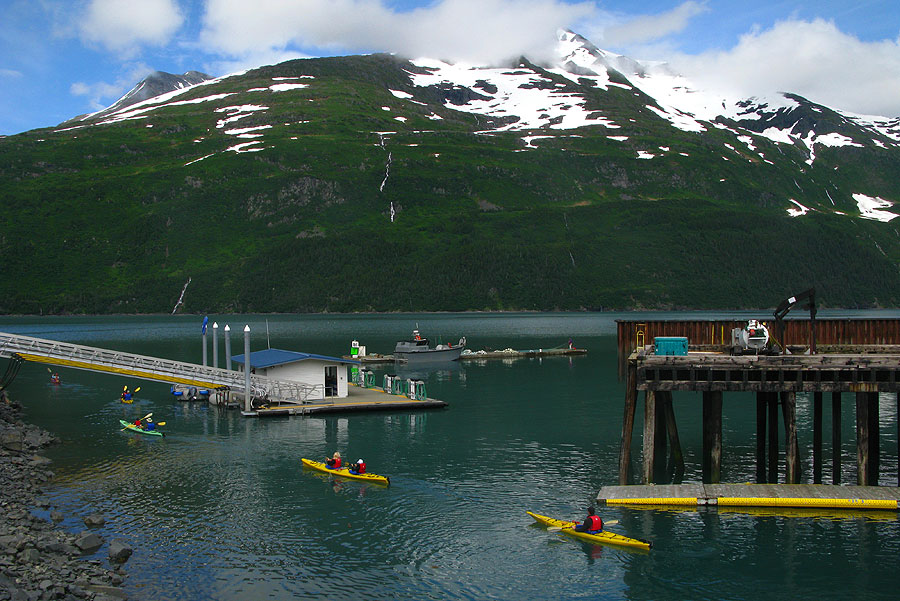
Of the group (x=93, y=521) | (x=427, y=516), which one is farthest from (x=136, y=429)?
(x=427, y=516)

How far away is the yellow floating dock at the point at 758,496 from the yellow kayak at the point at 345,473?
472 inches

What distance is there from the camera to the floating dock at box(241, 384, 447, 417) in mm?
63031

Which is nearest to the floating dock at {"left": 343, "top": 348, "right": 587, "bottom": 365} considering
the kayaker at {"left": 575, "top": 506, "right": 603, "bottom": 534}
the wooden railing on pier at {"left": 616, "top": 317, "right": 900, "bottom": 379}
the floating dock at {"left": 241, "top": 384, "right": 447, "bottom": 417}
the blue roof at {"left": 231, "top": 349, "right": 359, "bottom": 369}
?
the floating dock at {"left": 241, "top": 384, "right": 447, "bottom": 417}

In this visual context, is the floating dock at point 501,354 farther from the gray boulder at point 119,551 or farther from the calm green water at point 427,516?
the gray boulder at point 119,551

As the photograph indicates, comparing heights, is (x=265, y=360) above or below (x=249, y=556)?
above

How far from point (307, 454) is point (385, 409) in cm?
1793

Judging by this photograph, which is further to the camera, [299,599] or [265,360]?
[265,360]

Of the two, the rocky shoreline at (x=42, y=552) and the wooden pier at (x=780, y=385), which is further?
the wooden pier at (x=780, y=385)

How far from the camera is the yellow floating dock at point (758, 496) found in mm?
34875

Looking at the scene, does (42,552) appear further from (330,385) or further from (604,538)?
(330,385)

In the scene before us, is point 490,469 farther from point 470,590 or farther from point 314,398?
point 314,398

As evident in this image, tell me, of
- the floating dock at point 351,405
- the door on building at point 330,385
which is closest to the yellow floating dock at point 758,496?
the floating dock at point 351,405

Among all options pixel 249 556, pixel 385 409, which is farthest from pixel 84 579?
pixel 385 409

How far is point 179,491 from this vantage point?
40500mm
